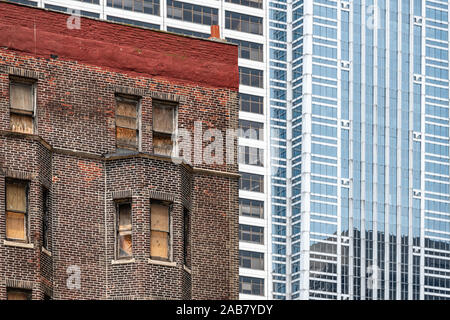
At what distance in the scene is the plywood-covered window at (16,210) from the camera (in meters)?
42.6

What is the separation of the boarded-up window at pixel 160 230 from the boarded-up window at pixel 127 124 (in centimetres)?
223

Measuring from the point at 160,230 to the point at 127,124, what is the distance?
370 centimetres

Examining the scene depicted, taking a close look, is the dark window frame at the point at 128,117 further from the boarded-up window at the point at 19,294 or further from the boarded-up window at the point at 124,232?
the boarded-up window at the point at 19,294

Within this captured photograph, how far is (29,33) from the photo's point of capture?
Result: 1777 inches

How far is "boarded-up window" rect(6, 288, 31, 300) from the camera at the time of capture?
41750 mm

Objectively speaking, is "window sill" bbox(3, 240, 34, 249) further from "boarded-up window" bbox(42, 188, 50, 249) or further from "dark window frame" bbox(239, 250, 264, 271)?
"dark window frame" bbox(239, 250, 264, 271)

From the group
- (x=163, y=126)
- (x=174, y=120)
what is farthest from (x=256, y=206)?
(x=163, y=126)

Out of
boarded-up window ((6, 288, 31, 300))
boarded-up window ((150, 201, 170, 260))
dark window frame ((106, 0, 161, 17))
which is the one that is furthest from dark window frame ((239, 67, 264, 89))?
boarded-up window ((6, 288, 31, 300))

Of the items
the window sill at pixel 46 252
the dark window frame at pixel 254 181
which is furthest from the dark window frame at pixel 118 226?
the dark window frame at pixel 254 181

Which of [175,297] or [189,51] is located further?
[189,51]

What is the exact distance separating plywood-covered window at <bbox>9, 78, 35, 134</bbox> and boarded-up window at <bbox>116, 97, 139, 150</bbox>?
115 inches

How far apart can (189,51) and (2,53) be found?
669 centimetres
